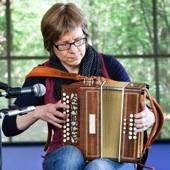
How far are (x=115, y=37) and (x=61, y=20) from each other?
2.36 meters

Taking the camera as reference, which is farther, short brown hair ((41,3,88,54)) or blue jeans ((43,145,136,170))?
short brown hair ((41,3,88,54))

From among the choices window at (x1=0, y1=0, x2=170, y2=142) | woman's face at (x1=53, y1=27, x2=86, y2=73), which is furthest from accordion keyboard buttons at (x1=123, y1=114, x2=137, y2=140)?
window at (x1=0, y1=0, x2=170, y2=142)

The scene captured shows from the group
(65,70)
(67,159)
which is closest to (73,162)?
(67,159)

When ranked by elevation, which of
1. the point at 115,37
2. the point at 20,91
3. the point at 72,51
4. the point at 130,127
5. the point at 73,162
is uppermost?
the point at 115,37

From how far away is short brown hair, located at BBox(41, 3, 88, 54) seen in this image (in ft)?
8.11

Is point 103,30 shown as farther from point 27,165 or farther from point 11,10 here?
point 27,165

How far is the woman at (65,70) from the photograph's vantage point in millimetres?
2328

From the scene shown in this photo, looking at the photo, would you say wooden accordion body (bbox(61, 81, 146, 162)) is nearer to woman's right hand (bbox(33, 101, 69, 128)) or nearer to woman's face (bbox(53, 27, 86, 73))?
woman's right hand (bbox(33, 101, 69, 128))

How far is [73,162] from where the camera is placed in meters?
2.29

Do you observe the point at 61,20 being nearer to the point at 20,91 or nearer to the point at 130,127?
the point at 130,127

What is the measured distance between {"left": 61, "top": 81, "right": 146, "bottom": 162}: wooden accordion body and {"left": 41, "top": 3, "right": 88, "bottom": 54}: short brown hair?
0.27 meters

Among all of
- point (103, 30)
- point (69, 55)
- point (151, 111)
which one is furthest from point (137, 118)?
point (103, 30)

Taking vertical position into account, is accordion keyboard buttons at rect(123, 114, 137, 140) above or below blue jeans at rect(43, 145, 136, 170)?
above

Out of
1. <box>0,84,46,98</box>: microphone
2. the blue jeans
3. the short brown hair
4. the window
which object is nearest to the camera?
<box>0,84,46,98</box>: microphone
